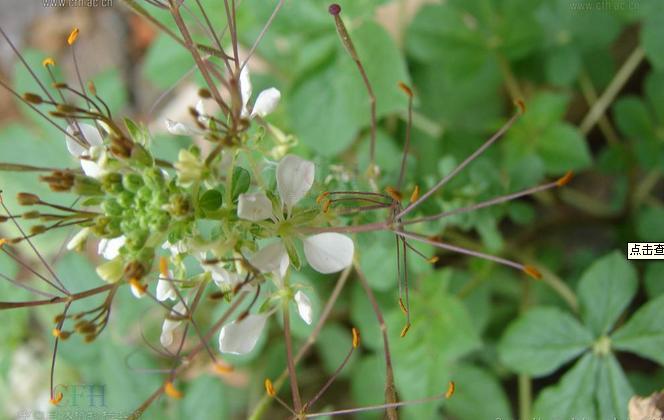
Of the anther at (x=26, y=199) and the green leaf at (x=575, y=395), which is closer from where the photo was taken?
the anther at (x=26, y=199)

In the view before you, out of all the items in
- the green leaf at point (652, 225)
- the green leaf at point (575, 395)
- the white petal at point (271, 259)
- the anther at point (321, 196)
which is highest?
the green leaf at point (652, 225)

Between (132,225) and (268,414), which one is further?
(268,414)

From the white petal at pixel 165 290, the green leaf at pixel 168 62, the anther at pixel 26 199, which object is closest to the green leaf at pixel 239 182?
the white petal at pixel 165 290

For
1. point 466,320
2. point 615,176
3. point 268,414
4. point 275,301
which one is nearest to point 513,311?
point 466,320

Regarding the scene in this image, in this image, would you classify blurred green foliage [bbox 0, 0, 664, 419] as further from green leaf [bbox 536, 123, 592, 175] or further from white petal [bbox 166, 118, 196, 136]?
white petal [bbox 166, 118, 196, 136]

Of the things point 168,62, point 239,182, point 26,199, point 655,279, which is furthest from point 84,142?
point 655,279

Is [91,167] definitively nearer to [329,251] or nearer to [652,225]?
[329,251]

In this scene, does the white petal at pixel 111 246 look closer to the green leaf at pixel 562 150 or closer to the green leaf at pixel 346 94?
the green leaf at pixel 346 94

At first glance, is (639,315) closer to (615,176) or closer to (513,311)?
(513,311)
